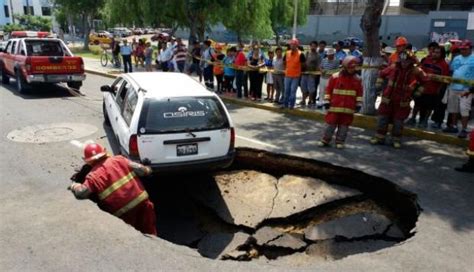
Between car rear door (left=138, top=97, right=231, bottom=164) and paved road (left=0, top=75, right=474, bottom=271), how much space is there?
3.76ft

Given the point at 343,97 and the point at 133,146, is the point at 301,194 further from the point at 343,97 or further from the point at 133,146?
the point at 133,146

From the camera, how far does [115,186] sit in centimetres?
450

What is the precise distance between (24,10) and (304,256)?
301 feet

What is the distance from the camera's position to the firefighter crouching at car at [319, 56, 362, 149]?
7.56 metres

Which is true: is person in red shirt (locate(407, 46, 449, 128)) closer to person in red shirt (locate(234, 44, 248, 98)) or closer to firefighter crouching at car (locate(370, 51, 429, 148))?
firefighter crouching at car (locate(370, 51, 429, 148))

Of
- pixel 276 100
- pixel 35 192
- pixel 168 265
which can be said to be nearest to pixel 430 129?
pixel 276 100

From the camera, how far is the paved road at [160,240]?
3.88m

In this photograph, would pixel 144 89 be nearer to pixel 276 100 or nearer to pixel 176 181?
pixel 176 181

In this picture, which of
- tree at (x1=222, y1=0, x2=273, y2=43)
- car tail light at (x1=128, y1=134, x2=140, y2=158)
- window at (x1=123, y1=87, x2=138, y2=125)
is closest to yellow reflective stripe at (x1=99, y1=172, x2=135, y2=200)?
car tail light at (x1=128, y1=134, x2=140, y2=158)

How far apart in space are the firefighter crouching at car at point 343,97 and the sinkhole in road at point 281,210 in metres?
1.16

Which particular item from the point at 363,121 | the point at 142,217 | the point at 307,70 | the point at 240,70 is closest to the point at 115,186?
the point at 142,217

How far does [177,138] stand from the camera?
5.61 m

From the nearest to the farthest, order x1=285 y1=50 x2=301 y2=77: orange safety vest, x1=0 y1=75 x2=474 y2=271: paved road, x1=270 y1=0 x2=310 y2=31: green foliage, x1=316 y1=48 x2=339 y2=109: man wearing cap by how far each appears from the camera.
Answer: x1=0 y1=75 x2=474 y2=271: paved road → x1=285 y1=50 x2=301 y2=77: orange safety vest → x1=316 y1=48 x2=339 y2=109: man wearing cap → x1=270 y1=0 x2=310 y2=31: green foliage

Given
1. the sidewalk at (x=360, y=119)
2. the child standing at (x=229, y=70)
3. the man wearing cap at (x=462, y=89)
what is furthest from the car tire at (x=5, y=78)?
the man wearing cap at (x=462, y=89)
